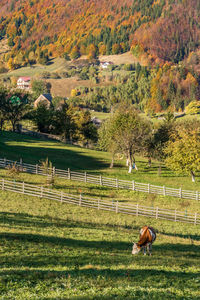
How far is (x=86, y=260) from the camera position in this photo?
16.6 m

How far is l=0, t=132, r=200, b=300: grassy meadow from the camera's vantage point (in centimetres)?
1218

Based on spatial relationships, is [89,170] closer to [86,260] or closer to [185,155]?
[185,155]

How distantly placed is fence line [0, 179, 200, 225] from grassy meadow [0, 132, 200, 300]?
0.87 meters

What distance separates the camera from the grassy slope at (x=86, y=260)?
12.0 meters

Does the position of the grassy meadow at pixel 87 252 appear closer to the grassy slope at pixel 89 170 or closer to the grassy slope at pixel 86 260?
the grassy slope at pixel 86 260

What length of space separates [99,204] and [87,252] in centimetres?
1679

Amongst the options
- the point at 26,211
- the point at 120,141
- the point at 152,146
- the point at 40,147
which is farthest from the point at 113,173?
the point at 26,211

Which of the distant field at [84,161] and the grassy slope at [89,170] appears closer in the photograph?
the grassy slope at [89,170]

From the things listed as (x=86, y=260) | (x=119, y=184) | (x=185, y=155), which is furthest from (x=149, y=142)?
(x=86, y=260)

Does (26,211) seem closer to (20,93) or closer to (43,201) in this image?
(43,201)

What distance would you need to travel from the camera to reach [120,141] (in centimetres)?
5688

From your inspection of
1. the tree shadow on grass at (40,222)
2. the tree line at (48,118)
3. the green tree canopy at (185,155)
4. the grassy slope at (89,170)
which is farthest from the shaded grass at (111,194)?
the tree line at (48,118)

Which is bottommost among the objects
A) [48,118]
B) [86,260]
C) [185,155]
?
[48,118]

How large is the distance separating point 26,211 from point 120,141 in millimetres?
29712
